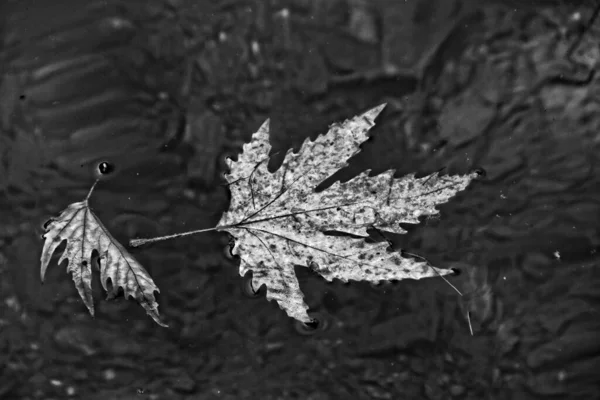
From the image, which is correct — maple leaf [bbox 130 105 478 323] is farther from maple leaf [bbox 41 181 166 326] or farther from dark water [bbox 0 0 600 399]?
maple leaf [bbox 41 181 166 326]

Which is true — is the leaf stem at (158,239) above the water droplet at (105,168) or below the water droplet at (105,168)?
below

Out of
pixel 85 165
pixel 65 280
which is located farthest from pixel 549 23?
pixel 65 280

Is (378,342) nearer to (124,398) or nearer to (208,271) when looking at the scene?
(208,271)

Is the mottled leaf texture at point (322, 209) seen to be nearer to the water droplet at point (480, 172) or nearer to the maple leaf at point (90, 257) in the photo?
the water droplet at point (480, 172)

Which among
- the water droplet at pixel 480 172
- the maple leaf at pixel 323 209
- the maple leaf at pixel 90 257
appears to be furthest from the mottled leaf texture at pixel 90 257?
the water droplet at pixel 480 172

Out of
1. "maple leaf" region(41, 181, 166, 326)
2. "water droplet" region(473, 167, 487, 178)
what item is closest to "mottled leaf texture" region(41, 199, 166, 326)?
"maple leaf" region(41, 181, 166, 326)

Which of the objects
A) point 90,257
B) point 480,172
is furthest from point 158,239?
point 480,172
